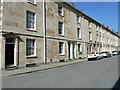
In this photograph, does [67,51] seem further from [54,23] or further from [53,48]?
[54,23]

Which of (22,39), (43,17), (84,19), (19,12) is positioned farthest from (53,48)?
(84,19)

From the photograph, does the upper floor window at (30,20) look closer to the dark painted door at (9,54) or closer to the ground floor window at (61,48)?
the dark painted door at (9,54)

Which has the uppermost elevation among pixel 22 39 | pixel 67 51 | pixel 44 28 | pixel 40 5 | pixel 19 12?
pixel 40 5

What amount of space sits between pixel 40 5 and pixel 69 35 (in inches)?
311

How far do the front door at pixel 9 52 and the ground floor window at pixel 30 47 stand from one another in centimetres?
187

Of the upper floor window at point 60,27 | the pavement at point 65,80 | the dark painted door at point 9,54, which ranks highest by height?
the upper floor window at point 60,27

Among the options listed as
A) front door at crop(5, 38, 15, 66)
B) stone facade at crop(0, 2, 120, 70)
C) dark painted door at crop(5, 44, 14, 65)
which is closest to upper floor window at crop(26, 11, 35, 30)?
stone facade at crop(0, 2, 120, 70)

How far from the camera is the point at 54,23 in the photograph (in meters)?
19.2

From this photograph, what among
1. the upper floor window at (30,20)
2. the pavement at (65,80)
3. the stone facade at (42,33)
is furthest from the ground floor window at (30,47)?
the pavement at (65,80)

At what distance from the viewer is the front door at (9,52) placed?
12.7 meters

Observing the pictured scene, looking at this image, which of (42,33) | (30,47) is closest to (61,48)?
(42,33)

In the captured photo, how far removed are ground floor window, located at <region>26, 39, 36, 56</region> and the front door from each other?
1874mm

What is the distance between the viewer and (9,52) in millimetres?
12914

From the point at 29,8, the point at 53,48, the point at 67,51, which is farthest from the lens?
the point at 67,51
